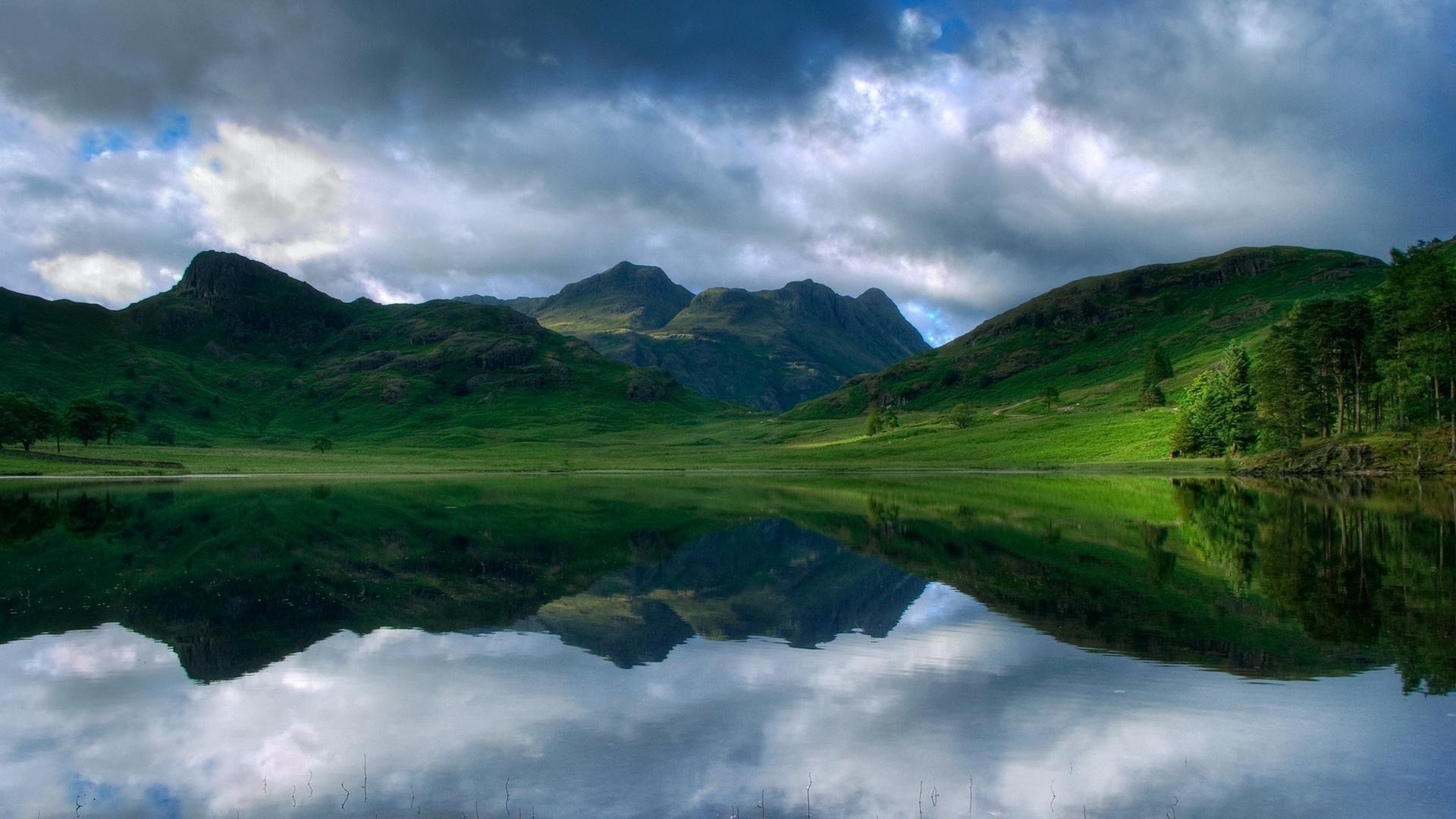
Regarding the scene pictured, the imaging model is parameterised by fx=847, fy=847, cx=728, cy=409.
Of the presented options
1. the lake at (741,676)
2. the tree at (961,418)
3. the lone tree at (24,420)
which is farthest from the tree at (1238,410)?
the lone tree at (24,420)

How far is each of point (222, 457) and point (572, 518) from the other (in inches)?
5312

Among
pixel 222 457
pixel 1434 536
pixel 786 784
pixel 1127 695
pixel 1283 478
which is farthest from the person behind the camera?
pixel 222 457

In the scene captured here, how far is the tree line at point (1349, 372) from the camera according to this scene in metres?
81.6

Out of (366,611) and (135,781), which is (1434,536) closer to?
(366,611)

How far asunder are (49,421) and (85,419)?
14953mm

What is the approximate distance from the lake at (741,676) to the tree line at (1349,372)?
154 feet

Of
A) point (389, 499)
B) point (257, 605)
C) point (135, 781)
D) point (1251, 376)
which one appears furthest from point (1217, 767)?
point (1251, 376)

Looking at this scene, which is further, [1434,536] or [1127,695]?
[1434,536]

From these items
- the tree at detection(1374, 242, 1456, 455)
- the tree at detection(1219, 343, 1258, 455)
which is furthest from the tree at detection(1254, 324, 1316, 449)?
the tree at detection(1219, 343, 1258, 455)

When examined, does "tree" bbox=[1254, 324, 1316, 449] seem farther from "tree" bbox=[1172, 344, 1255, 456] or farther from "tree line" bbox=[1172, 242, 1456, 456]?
"tree" bbox=[1172, 344, 1255, 456]

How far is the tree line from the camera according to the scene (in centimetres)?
8156

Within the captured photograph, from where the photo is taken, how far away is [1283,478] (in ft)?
311

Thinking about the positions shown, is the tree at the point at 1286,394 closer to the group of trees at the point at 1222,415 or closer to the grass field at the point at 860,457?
the grass field at the point at 860,457

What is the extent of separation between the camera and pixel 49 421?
146250mm
